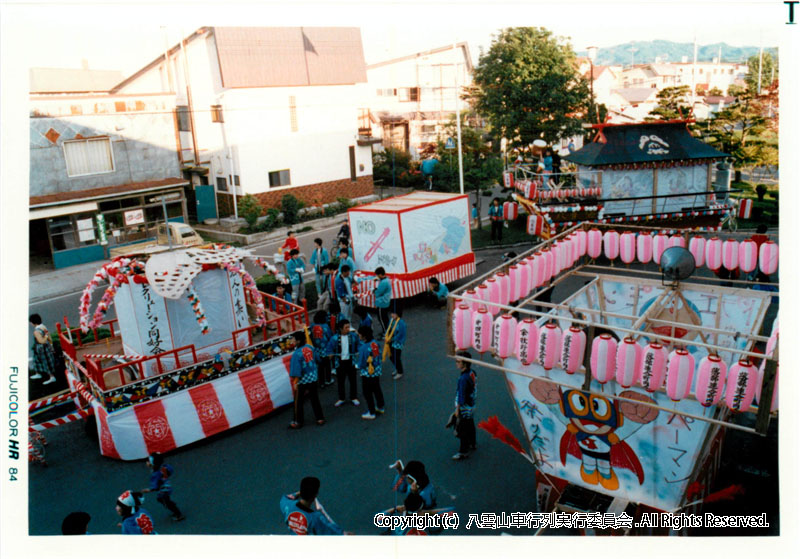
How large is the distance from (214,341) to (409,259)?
16.4 ft

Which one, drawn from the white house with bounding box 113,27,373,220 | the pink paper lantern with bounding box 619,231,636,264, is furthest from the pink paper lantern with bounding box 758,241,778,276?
the white house with bounding box 113,27,373,220

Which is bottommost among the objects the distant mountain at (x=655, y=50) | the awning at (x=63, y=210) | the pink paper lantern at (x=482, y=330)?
the pink paper lantern at (x=482, y=330)

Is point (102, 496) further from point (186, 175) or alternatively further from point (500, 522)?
point (186, 175)

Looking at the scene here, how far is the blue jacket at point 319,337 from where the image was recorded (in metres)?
9.70

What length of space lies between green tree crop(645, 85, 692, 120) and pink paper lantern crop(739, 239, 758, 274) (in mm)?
17532

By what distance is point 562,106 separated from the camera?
73.7ft

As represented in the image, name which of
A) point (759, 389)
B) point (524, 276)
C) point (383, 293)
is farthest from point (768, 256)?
point (383, 293)

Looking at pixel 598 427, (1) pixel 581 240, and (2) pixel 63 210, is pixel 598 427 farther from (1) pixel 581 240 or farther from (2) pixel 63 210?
(2) pixel 63 210

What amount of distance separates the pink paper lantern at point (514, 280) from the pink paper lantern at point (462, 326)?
4.22 ft

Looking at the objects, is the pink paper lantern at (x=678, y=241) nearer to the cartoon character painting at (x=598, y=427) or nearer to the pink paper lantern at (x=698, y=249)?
the pink paper lantern at (x=698, y=249)

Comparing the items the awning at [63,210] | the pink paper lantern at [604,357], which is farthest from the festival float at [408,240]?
the awning at [63,210]

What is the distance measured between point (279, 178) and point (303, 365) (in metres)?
16.6
